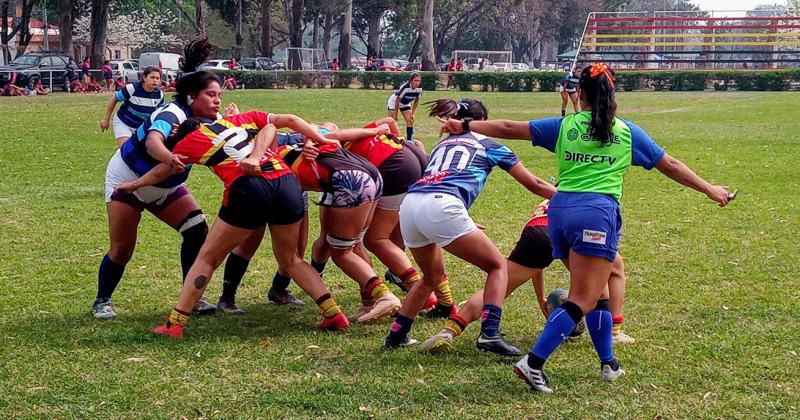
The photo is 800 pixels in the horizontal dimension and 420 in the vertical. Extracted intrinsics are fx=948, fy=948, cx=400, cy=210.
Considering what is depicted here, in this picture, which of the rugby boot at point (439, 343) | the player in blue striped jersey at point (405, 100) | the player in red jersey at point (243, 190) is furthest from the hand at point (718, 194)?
the player in blue striped jersey at point (405, 100)

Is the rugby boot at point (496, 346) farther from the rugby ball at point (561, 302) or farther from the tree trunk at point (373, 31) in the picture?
the tree trunk at point (373, 31)

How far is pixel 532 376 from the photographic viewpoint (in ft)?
17.1

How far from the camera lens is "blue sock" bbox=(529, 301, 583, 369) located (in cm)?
522

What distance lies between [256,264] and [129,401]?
369 cm

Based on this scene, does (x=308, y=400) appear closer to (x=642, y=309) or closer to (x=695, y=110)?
(x=642, y=309)

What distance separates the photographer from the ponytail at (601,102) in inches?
202

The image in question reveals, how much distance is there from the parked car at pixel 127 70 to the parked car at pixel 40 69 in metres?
4.22

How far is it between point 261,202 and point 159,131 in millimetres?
974

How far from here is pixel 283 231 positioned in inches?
249

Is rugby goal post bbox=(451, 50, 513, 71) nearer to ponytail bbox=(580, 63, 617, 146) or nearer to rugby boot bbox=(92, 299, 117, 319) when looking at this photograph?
rugby boot bbox=(92, 299, 117, 319)

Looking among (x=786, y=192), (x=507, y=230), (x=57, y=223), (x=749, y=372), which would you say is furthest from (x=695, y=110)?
(x=749, y=372)

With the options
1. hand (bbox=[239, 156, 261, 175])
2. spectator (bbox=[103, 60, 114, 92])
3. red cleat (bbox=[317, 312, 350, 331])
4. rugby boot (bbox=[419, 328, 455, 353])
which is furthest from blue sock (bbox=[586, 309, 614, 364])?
spectator (bbox=[103, 60, 114, 92])

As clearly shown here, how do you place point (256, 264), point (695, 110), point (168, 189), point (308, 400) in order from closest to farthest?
point (308, 400)
point (168, 189)
point (256, 264)
point (695, 110)

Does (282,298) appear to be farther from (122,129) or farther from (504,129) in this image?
(122,129)
